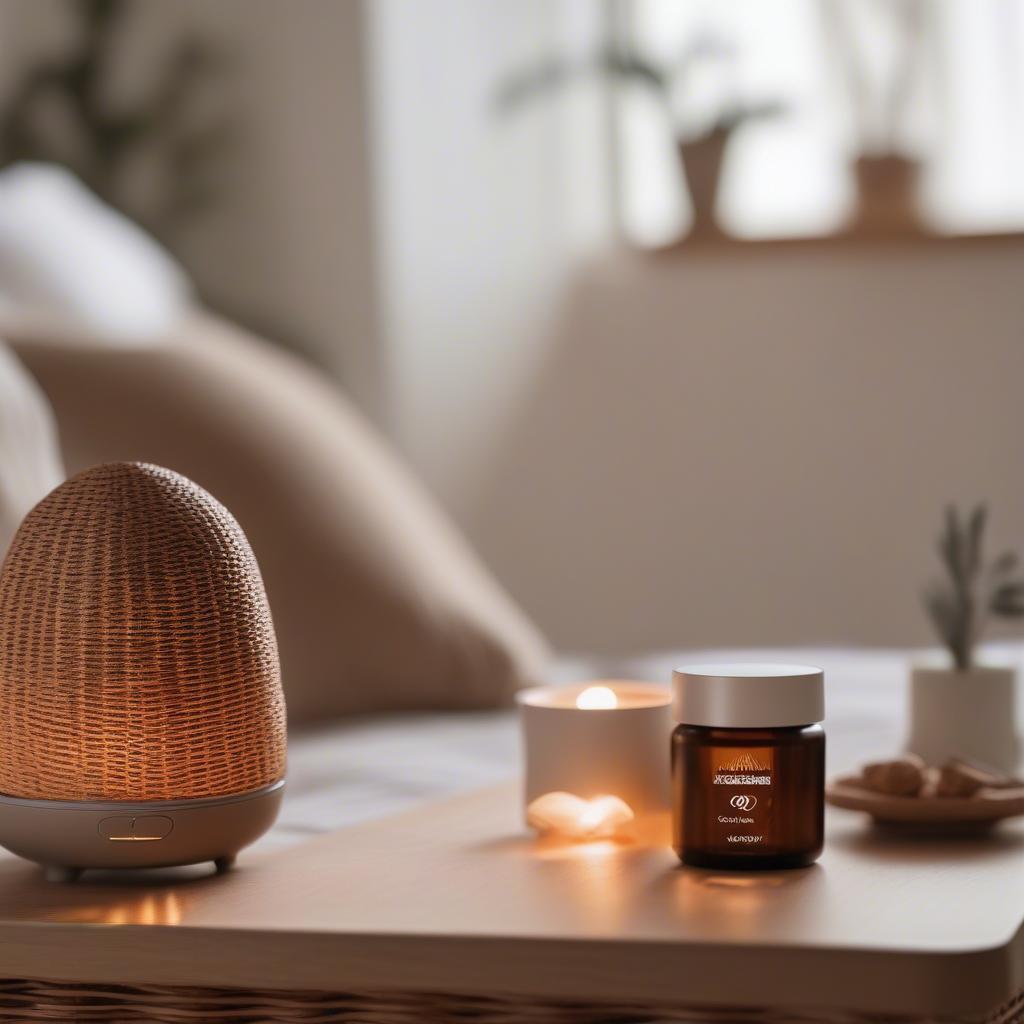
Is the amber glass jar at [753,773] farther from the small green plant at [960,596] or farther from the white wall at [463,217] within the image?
the white wall at [463,217]

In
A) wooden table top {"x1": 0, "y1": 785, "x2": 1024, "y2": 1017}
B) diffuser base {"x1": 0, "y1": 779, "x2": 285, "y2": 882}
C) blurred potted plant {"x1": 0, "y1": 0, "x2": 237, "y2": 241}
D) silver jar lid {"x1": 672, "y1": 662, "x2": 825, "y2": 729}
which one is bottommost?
wooden table top {"x1": 0, "y1": 785, "x2": 1024, "y2": 1017}

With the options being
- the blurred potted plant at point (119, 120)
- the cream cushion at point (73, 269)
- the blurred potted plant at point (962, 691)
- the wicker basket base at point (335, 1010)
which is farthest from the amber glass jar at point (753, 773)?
the blurred potted plant at point (119, 120)

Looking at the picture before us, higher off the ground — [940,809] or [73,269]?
[73,269]

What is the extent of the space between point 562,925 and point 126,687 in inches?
7.6

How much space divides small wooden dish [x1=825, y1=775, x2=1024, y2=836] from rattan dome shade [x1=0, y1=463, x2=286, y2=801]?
270mm

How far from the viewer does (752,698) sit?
635 millimetres

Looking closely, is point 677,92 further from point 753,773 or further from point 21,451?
point 753,773

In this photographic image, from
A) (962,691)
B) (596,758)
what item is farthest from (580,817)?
(962,691)

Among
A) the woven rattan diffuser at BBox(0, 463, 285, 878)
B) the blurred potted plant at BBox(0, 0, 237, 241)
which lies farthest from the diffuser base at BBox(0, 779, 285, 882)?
the blurred potted plant at BBox(0, 0, 237, 241)

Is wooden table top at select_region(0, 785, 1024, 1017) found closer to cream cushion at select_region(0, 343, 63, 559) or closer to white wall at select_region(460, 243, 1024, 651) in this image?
cream cushion at select_region(0, 343, 63, 559)

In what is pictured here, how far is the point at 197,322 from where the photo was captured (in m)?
1.57

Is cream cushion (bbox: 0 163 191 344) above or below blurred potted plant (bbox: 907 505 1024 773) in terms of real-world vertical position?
above

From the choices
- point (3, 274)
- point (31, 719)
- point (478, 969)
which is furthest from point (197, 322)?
point (478, 969)

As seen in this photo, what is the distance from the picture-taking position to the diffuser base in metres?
0.62
